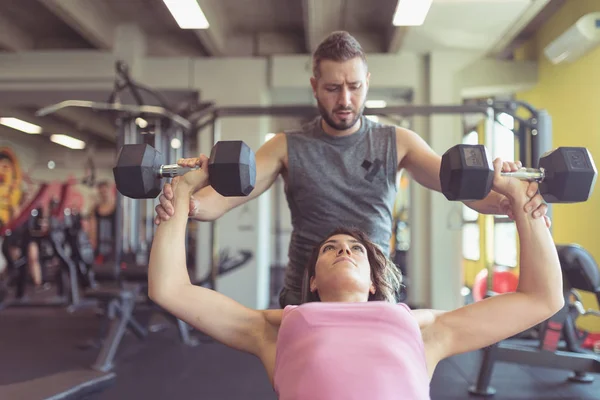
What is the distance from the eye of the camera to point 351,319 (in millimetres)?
971

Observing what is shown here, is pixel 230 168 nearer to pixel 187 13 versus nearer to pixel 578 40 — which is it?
pixel 187 13

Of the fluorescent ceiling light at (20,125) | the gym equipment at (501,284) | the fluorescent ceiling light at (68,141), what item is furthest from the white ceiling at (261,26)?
the fluorescent ceiling light at (68,141)

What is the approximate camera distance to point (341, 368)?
898mm

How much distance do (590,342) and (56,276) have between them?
484 centimetres

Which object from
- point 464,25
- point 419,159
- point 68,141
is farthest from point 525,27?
point 68,141

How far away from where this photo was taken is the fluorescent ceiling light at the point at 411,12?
10.1 feet

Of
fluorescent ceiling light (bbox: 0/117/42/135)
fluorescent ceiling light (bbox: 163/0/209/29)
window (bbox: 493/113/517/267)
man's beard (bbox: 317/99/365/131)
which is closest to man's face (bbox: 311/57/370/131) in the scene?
man's beard (bbox: 317/99/365/131)

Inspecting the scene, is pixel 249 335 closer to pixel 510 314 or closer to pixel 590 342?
pixel 510 314

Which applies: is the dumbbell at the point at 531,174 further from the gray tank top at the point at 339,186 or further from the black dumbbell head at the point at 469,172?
the gray tank top at the point at 339,186

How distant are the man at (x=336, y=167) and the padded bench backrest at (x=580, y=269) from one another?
4.95 ft

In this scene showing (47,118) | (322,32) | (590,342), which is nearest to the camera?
(590,342)

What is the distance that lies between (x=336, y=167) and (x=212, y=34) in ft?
10.7

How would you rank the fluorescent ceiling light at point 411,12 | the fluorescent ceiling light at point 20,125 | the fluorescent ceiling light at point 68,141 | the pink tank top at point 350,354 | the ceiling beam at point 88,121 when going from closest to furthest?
the pink tank top at point 350,354, the fluorescent ceiling light at point 411,12, the ceiling beam at point 88,121, the fluorescent ceiling light at point 20,125, the fluorescent ceiling light at point 68,141

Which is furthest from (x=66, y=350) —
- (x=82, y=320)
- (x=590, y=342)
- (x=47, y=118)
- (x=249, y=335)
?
(x=47, y=118)
